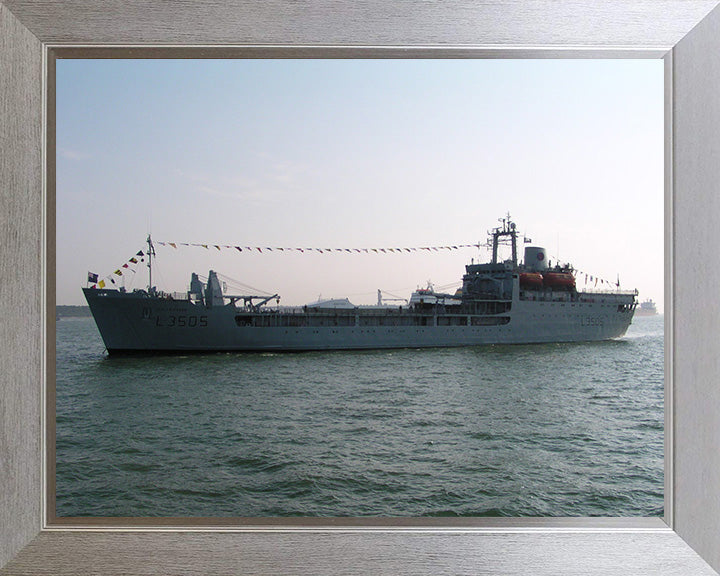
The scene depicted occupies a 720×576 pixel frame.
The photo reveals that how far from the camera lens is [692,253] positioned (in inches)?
52.3

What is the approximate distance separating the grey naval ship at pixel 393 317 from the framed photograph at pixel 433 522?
6385mm

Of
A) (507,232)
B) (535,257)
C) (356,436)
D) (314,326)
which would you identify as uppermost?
(507,232)

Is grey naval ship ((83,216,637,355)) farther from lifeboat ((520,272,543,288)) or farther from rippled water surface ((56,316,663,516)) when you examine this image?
rippled water surface ((56,316,663,516))

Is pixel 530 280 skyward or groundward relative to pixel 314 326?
skyward

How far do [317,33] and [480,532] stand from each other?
1.43 meters

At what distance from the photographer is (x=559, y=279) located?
12.1 m

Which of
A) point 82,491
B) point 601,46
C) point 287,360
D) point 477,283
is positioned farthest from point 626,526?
point 477,283

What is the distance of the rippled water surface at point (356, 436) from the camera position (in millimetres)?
2930

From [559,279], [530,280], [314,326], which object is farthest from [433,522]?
[559,279]

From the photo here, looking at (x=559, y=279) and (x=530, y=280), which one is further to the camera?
(x=559, y=279)

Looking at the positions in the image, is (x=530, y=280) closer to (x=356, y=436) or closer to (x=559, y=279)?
(x=559, y=279)

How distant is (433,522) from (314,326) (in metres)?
8.62

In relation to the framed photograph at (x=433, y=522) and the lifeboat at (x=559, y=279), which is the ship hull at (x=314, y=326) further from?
the framed photograph at (x=433, y=522)

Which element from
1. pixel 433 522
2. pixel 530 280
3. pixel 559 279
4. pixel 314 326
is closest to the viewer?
pixel 433 522
